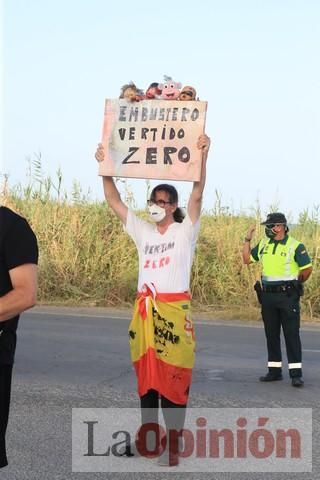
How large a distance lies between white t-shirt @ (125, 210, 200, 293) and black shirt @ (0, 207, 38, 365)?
203 centimetres

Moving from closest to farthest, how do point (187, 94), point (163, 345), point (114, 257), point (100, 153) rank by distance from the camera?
point (163, 345) → point (187, 94) → point (100, 153) → point (114, 257)

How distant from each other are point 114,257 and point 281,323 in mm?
10120

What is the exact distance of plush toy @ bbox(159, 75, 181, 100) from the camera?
20.2ft

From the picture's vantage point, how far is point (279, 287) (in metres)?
9.16

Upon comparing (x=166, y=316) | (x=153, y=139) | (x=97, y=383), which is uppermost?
(x=153, y=139)

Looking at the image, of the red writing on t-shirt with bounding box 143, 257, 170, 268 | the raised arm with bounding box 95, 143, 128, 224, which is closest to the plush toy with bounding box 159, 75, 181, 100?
the raised arm with bounding box 95, 143, 128, 224

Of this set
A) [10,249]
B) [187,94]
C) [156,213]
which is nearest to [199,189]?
[156,213]

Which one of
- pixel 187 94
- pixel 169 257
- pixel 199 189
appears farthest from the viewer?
pixel 187 94

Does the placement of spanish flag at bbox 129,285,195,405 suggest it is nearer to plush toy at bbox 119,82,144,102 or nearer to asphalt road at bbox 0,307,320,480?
asphalt road at bbox 0,307,320,480

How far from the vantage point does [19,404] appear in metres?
7.59

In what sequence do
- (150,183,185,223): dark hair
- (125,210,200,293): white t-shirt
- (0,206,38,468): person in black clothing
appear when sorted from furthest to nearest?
(150,183,185,223): dark hair
(125,210,200,293): white t-shirt
(0,206,38,468): person in black clothing

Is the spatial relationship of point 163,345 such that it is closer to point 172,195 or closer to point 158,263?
point 158,263

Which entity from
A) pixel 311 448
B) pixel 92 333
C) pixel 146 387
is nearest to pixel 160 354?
pixel 146 387

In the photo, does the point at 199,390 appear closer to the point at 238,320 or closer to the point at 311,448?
the point at 311,448
